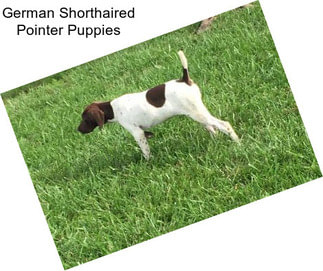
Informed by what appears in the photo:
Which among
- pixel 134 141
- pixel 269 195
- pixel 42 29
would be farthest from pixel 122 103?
pixel 269 195

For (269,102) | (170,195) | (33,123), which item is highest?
(33,123)

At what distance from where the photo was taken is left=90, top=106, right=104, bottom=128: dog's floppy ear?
4.86 meters

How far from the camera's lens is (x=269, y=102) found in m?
4.72

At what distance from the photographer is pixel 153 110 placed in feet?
15.3

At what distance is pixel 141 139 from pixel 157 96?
0.42 metres

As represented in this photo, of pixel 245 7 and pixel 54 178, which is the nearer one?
pixel 54 178

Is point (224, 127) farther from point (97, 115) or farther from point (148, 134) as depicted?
point (97, 115)

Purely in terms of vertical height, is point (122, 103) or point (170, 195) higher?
point (122, 103)

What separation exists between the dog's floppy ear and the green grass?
239 millimetres

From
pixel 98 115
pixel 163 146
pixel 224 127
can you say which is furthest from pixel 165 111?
pixel 98 115

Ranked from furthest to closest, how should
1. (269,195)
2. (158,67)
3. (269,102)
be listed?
(158,67) → (269,102) → (269,195)

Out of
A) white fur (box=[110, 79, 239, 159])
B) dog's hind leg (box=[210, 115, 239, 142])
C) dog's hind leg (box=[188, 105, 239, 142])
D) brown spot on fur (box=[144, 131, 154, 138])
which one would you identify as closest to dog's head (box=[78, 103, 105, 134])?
white fur (box=[110, 79, 239, 159])

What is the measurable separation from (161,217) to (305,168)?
1.18m

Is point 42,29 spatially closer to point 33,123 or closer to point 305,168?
point 33,123
